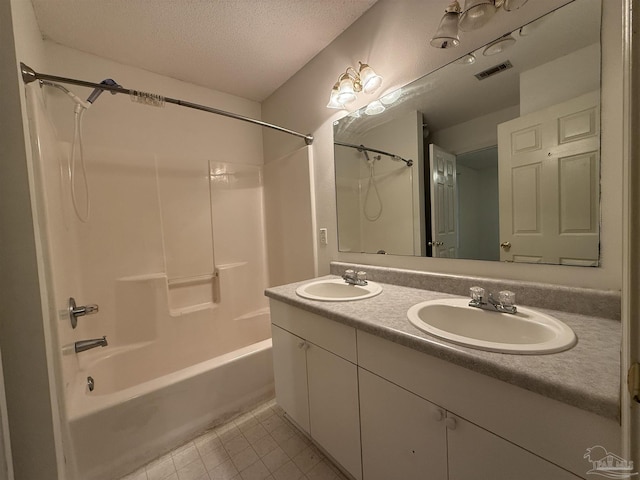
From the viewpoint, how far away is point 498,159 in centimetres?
95

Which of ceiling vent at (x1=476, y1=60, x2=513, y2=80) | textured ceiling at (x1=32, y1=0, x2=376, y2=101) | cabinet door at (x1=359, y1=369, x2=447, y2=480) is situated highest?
textured ceiling at (x1=32, y1=0, x2=376, y2=101)

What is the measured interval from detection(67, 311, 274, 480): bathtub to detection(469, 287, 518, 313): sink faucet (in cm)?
123

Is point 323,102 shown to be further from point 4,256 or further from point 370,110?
point 4,256

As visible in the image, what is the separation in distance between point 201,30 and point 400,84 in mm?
1188

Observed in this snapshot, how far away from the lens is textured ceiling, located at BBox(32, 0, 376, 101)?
48.4 inches

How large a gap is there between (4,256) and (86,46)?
5.39ft

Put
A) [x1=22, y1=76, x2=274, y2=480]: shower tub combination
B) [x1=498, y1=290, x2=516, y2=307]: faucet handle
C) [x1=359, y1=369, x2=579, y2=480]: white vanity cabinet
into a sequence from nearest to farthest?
1. [x1=359, y1=369, x2=579, y2=480]: white vanity cabinet
2. [x1=498, y1=290, x2=516, y2=307]: faucet handle
3. [x1=22, y1=76, x2=274, y2=480]: shower tub combination

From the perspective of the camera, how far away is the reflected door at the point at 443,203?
3.64 feet

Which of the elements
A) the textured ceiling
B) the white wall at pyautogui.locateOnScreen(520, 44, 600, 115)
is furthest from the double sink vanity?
the textured ceiling

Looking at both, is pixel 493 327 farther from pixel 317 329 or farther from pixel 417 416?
pixel 317 329

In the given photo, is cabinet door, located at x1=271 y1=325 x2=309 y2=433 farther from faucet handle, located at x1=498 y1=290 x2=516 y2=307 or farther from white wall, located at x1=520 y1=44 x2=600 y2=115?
white wall, located at x1=520 y1=44 x2=600 y2=115

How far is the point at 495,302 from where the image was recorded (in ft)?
2.80

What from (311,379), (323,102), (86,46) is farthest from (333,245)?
(86,46)

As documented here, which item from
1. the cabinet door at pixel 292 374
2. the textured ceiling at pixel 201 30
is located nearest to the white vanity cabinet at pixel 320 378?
the cabinet door at pixel 292 374
